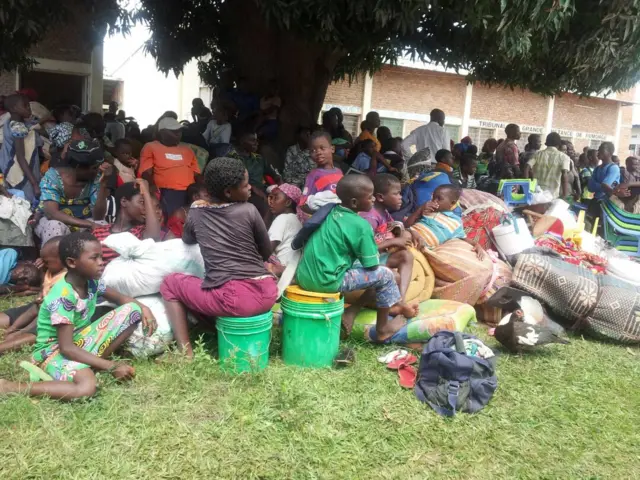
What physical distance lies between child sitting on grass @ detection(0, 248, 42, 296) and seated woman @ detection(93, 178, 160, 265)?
88 centimetres

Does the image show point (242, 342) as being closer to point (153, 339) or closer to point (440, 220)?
point (153, 339)

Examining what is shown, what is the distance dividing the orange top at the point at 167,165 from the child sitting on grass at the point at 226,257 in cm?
207

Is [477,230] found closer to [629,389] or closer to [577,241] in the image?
[577,241]

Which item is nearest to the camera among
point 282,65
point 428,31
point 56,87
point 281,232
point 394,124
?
point 281,232

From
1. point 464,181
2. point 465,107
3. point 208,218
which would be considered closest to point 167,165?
point 208,218

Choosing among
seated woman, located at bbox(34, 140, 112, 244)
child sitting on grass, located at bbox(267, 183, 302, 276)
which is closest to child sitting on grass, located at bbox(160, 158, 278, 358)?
child sitting on grass, located at bbox(267, 183, 302, 276)

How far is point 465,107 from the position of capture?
23141 millimetres

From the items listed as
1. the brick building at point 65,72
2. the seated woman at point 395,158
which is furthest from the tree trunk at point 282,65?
the brick building at point 65,72

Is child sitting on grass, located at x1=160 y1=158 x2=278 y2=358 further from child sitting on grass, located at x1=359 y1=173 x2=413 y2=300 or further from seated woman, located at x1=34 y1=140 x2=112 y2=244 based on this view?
seated woman, located at x1=34 y1=140 x2=112 y2=244

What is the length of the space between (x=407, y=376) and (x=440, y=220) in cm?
201

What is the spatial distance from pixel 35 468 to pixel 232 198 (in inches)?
70.8

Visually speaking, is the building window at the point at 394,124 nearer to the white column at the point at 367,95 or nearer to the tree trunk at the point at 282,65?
the white column at the point at 367,95

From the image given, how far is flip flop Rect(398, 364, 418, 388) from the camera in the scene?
141 inches

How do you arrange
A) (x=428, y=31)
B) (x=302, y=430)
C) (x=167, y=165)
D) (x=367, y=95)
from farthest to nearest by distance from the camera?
1. (x=367, y=95)
2. (x=428, y=31)
3. (x=167, y=165)
4. (x=302, y=430)
